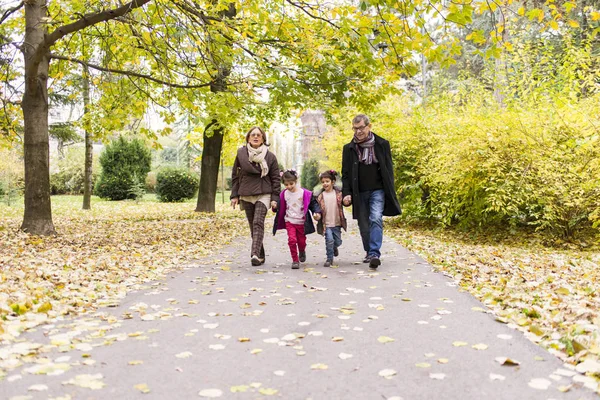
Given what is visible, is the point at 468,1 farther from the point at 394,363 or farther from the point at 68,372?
the point at 68,372

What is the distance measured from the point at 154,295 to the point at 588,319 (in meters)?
4.30

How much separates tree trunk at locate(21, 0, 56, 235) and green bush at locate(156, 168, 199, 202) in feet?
76.8

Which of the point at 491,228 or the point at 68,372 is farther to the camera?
the point at 491,228

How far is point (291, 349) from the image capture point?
397 cm

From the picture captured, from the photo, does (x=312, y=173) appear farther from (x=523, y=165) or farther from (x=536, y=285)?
(x=536, y=285)

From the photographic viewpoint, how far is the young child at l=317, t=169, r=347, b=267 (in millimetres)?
8211

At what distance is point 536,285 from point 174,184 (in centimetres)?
3048

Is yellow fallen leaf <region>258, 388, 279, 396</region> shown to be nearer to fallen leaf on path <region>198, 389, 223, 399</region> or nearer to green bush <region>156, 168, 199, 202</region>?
fallen leaf on path <region>198, 389, 223, 399</region>

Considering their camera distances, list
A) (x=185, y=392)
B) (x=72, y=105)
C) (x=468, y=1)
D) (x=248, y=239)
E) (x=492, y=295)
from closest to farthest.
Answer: (x=185, y=392)
(x=492, y=295)
(x=468, y=1)
(x=248, y=239)
(x=72, y=105)

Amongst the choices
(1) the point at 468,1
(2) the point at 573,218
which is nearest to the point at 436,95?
(2) the point at 573,218

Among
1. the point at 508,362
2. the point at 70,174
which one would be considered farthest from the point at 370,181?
the point at 70,174

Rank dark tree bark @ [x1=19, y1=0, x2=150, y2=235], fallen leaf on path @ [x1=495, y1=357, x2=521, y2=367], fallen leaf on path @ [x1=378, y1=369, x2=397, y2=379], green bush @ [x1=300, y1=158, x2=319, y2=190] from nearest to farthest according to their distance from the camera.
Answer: fallen leaf on path @ [x1=378, y1=369, x2=397, y2=379] < fallen leaf on path @ [x1=495, y1=357, x2=521, y2=367] < dark tree bark @ [x1=19, y1=0, x2=150, y2=235] < green bush @ [x1=300, y1=158, x2=319, y2=190]

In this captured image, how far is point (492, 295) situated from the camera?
573 centimetres

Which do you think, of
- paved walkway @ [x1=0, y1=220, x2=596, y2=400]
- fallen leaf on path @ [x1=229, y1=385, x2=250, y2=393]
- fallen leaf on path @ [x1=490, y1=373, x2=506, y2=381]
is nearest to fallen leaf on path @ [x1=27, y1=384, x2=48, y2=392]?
Answer: paved walkway @ [x1=0, y1=220, x2=596, y2=400]
